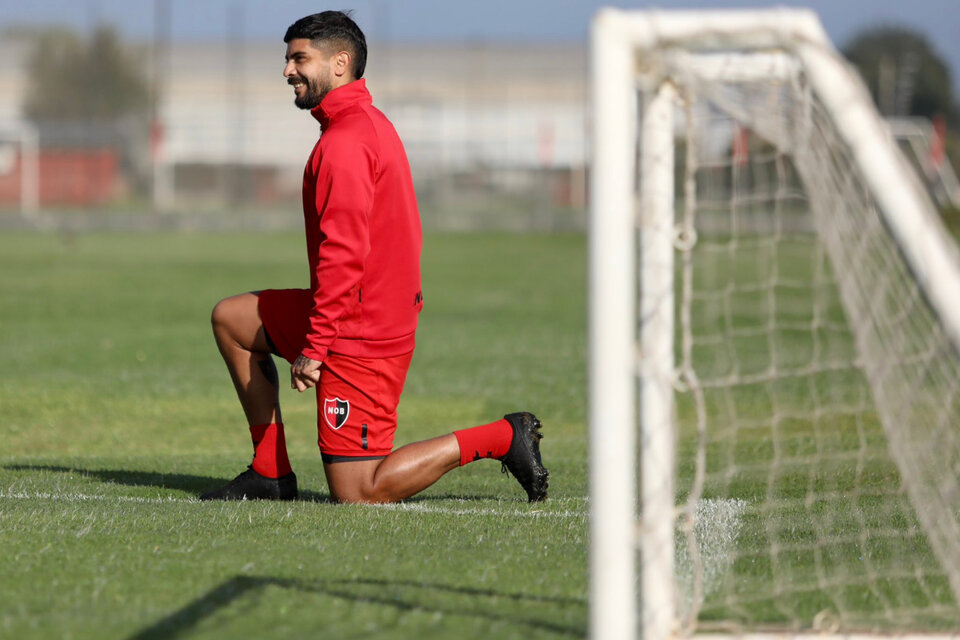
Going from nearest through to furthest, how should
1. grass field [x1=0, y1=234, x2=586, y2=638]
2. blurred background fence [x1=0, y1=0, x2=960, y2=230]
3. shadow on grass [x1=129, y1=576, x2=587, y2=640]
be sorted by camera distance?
shadow on grass [x1=129, y1=576, x2=587, y2=640] → grass field [x1=0, y1=234, x2=586, y2=638] → blurred background fence [x1=0, y1=0, x2=960, y2=230]

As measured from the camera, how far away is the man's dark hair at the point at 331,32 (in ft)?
16.4

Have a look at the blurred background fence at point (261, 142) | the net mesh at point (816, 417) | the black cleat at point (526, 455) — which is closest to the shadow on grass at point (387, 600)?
the net mesh at point (816, 417)

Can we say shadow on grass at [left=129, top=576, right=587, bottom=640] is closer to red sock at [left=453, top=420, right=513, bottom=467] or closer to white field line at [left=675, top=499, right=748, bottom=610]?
→ white field line at [left=675, top=499, right=748, bottom=610]

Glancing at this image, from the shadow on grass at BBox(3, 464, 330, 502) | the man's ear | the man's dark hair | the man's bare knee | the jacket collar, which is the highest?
the man's dark hair

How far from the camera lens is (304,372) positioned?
186 inches

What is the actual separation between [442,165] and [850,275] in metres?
34.6

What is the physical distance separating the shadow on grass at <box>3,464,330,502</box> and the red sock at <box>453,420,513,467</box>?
29.1 inches

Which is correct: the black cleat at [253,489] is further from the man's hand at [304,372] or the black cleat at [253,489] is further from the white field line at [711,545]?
the white field line at [711,545]

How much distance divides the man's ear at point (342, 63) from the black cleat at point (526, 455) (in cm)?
156

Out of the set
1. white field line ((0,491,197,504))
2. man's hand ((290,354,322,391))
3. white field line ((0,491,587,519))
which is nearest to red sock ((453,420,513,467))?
white field line ((0,491,587,519))

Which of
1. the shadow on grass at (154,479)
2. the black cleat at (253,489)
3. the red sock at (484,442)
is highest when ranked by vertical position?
the red sock at (484,442)

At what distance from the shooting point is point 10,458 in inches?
253

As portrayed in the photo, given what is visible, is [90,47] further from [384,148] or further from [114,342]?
[384,148]

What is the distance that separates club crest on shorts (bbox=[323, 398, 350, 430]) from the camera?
4.89 m
